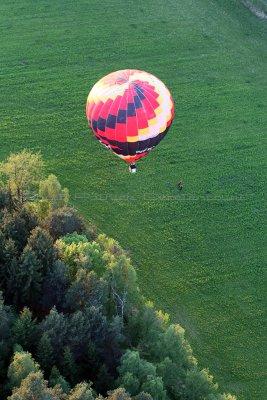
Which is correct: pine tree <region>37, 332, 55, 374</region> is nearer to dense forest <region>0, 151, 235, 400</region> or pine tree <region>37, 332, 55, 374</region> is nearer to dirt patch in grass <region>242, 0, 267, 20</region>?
dense forest <region>0, 151, 235, 400</region>

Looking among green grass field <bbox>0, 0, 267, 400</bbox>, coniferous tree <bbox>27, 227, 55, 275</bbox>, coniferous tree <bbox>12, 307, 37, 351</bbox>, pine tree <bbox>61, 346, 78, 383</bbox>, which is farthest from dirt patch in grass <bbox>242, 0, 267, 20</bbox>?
pine tree <bbox>61, 346, 78, 383</bbox>

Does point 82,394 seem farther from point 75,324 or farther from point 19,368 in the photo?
point 75,324

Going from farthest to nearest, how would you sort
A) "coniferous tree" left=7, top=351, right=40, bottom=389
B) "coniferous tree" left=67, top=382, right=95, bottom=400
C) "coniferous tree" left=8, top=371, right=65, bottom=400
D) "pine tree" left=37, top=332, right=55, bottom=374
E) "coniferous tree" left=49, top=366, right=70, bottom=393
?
"pine tree" left=37, top=332, right=55, bottom=374
"coniferous tree" left=49, top=366, right=70, bottom=393
"coniferous tree" left=7, top=351, right=40, bottom=389
"coniferous tree" left=67, top=382, right=95, bottom=400
"coniferous tree" left=8, top=371, right=65, bottom=400

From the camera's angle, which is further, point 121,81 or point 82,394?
point 121,81

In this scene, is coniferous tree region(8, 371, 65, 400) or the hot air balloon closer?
coniferous tree region(8, 371, 65, 400)

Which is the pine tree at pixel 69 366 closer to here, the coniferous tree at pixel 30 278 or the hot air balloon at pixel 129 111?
the coniferous tree at pixel 30 278

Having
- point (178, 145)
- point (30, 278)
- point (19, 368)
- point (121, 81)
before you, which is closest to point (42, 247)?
point (30, 278)

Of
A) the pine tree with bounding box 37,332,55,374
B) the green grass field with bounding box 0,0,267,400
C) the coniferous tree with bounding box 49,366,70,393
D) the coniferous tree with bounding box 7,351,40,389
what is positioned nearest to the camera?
the coniferous tree with bounding box 7,351,40,389
